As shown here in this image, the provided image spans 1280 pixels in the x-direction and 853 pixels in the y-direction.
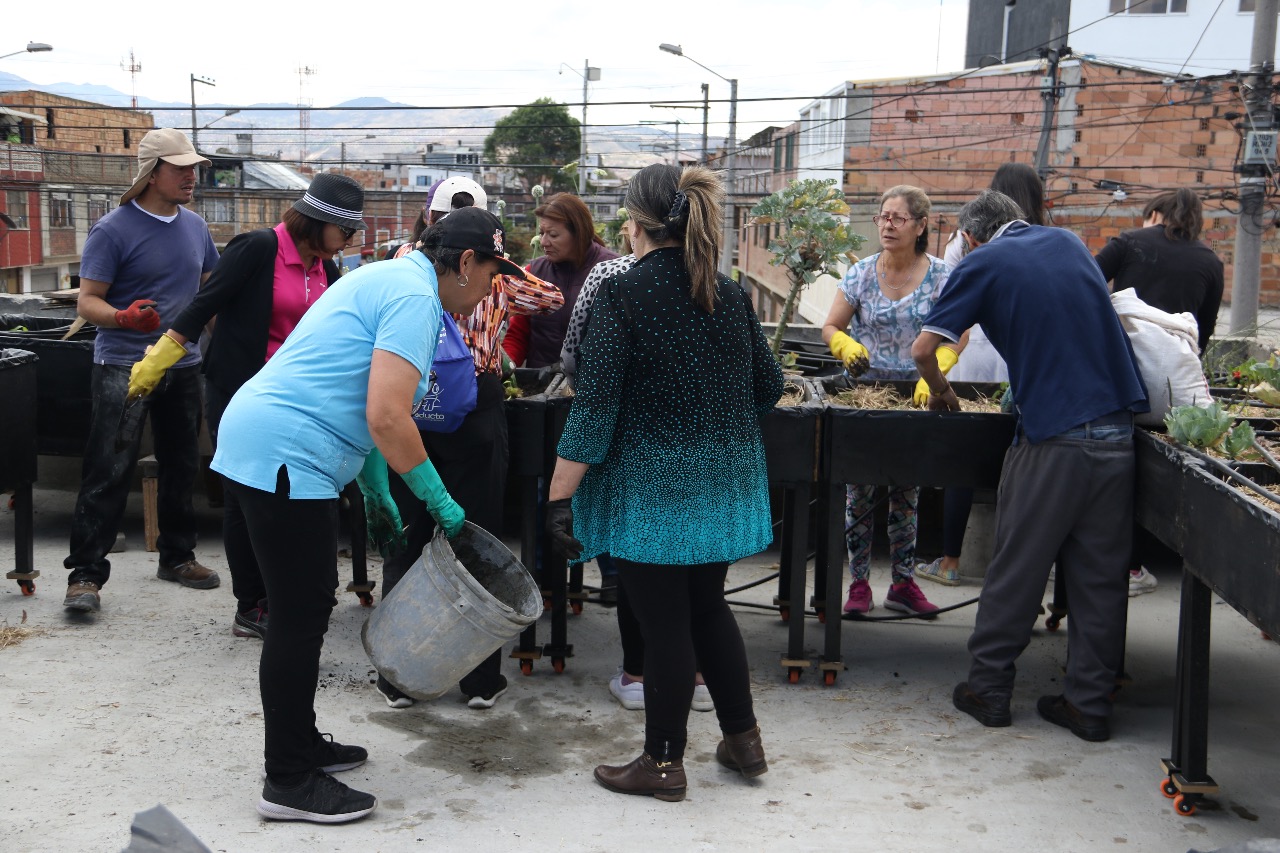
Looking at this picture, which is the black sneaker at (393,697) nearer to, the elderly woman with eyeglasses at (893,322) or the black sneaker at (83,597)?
the black sneaker at (83,597)

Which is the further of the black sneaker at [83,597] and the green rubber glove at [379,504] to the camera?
the black sneaker at [83,597]

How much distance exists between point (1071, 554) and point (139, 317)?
343cm

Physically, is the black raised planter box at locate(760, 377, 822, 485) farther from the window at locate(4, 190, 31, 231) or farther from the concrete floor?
the window at locate(4, 190, 31, 231)

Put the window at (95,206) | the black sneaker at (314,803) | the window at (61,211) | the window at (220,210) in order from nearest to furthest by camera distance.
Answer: the black sneaker at (314,803) → the window at (61,211) → the window at (95,206) → the window at (220,210)

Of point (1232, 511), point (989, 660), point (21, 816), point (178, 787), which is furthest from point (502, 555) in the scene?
point (1232, 511)

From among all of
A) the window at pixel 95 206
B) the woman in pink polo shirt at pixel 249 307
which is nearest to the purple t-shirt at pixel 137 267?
the woman in pink polo shirt at pixel 249 307

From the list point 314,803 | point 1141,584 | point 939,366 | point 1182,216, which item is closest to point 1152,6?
point 1182,216

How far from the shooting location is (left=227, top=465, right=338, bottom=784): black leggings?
281cm

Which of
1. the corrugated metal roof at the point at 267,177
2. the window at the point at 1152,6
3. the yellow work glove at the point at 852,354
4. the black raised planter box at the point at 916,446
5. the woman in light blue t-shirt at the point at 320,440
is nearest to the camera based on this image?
the woman in light blue t-shirt at the point at 320,440

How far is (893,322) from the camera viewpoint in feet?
15.1

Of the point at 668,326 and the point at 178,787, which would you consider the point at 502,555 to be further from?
the point at 178,787

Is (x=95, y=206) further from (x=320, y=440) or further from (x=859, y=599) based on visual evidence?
(x=320, y=440)

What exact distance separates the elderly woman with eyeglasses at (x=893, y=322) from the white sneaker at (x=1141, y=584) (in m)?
1.04

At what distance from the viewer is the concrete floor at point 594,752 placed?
293cm
